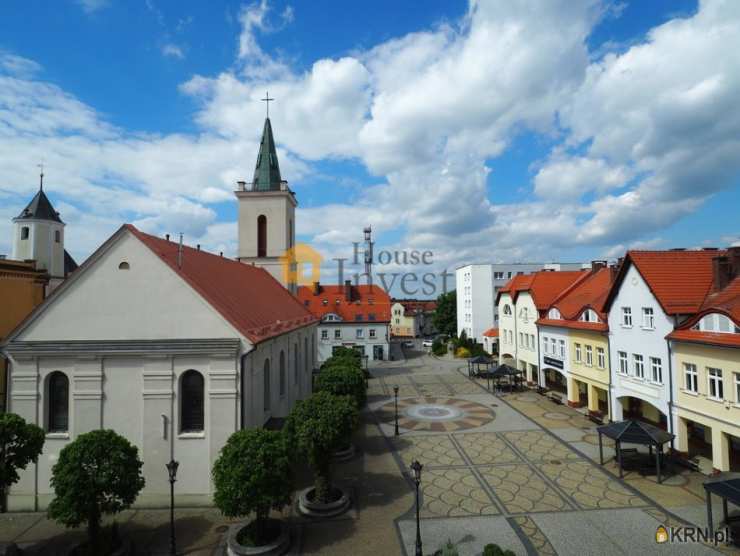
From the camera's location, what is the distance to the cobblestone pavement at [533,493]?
14.2 meters

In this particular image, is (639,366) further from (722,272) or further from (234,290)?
(234,290)

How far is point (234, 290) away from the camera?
23062 millimetres

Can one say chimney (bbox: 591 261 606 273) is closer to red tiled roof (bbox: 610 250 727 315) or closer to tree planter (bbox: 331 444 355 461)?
red tiled roof (bbox: 610 250 727 315)

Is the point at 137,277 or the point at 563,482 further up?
the point at 137,277

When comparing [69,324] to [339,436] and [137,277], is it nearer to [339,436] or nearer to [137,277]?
[137,277]

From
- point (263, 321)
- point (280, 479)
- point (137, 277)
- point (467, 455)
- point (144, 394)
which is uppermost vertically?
point (137, 277)

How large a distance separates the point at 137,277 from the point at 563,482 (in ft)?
66.1

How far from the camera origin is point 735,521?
14586 mm

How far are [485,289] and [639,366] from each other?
47869mm

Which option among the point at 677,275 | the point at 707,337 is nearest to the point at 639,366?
the point at 677,275

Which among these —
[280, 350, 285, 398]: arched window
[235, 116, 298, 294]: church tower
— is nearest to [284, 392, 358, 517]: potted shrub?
[280, 350, 285, 398]: arched window

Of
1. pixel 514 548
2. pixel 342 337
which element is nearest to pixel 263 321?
pixel 514 548

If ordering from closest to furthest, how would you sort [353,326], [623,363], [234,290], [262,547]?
1. [262,547]
2. [234,290]
3. [623,363]
4. [353,326]

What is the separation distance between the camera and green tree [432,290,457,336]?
83812 mm
